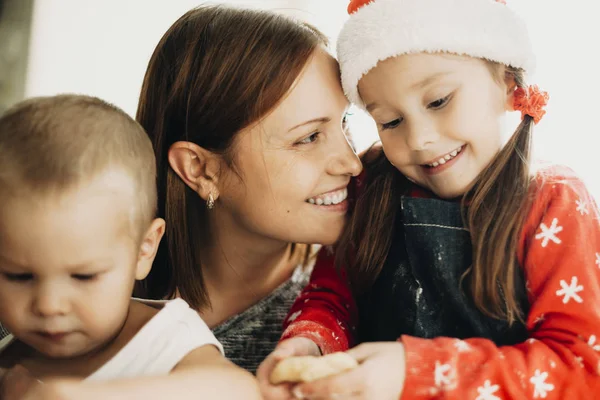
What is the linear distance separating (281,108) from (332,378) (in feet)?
1.75

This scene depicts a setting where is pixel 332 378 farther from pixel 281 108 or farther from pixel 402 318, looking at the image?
pixel 281 108

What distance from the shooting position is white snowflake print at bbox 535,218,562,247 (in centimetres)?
100

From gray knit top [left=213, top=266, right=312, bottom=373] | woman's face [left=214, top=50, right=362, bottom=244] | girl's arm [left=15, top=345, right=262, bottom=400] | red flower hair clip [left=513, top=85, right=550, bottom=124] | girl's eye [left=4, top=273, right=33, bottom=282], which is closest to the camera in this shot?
girl's arm [left=15, top=345, right=262, bottom=400]

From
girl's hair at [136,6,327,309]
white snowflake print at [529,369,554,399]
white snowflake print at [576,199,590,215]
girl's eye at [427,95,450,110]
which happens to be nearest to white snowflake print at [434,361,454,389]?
white snowflake print at [529,369,554,399]

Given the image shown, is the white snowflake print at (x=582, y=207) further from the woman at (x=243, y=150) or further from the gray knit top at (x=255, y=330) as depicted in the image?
the gray knit top at (x=255, y=330)

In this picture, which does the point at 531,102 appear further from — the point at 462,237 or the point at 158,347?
the point at 158,347

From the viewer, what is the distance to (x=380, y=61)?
111cm

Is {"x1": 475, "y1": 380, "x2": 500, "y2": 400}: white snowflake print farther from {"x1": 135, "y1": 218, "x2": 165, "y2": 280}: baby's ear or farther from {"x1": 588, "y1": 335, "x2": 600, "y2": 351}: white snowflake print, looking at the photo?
{"x1": 135, "y1": 218, "x2": 165, "y2": 280}: baby's ear

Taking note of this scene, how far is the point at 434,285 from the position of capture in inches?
44.7

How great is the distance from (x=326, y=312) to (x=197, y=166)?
0.40m

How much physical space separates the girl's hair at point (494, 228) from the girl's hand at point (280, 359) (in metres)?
0.20

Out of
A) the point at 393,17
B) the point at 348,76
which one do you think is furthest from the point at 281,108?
the point at 393,17

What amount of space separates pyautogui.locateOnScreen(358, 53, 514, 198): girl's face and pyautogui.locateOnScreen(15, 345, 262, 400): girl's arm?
49cm

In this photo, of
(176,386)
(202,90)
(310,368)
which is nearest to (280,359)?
(310,368)
